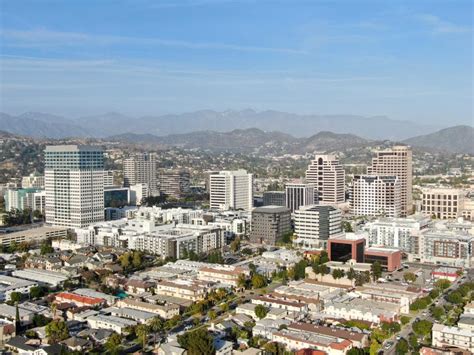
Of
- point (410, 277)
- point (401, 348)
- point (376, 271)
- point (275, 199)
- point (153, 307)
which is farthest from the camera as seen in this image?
point (275, 199)

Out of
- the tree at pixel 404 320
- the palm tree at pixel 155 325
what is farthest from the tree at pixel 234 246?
the palm tree at pixel 155 325

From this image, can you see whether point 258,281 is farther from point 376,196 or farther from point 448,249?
point 376,196

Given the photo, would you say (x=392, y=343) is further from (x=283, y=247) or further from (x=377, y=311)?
(x=283, y=247)

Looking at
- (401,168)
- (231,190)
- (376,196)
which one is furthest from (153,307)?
(401,168)

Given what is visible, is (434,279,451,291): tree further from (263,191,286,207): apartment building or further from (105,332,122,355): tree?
(263,191,286,207): apartment building

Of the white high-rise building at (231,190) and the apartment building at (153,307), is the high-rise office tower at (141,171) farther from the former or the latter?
the apartment building at (153,307)

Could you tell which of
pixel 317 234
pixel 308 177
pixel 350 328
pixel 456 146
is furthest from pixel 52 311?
pixel 456 146

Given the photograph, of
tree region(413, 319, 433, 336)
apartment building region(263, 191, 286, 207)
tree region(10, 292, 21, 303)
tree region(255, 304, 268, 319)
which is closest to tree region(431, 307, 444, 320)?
tree region(413, 319, 433, 336)
